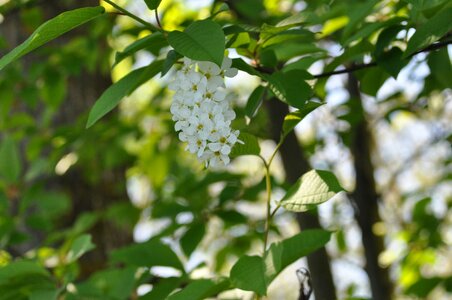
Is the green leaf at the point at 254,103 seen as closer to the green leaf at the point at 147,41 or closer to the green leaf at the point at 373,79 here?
the green leaf at the point at 147,41

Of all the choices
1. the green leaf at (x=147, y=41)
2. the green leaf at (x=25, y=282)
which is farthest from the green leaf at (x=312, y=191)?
the green leaf at (x=25, y=282)

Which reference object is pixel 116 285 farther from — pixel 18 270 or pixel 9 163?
pixel 9 163

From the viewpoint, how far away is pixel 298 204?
2.97 ft

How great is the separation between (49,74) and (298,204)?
1.39 metres

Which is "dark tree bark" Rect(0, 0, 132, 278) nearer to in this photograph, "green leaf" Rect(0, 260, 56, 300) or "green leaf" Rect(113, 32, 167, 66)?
"green leaf" Rect(0, 260, 56, 300)

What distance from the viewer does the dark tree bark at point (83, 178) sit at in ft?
10.3

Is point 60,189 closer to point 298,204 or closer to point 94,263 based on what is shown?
point 94,263

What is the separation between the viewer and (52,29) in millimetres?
780

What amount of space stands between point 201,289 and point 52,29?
0.43 m

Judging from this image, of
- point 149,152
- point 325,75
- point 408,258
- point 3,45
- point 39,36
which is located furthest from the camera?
point 149,152

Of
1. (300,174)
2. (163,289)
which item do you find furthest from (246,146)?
(300,174)

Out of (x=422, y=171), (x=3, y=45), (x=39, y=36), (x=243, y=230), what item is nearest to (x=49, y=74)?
(x=3, y=45)

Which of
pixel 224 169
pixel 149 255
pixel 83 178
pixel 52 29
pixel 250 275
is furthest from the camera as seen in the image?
pixel 83 178

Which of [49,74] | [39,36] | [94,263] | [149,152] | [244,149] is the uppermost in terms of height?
[39,36]
